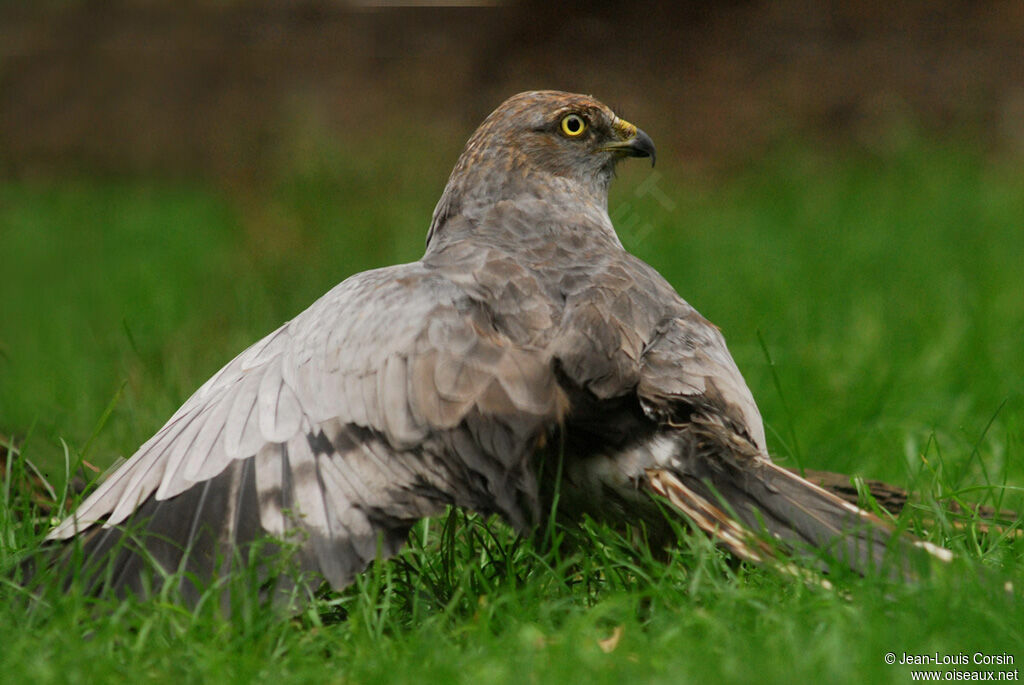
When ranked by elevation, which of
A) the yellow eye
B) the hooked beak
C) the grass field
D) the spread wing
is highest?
the yellow eye

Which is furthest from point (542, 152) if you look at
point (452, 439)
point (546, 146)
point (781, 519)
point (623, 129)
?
point (781, 519)

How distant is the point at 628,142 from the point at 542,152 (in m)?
0.34

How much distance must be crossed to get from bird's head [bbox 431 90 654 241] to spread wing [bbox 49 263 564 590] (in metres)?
1.02

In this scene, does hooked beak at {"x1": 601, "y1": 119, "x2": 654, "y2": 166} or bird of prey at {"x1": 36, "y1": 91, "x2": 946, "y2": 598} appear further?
hooked beak at {"x1": 601, "y1": 119, "x2": 654, "y2": 166}

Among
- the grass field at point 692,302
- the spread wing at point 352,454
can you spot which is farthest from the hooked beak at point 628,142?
the spread wing at point 352,454

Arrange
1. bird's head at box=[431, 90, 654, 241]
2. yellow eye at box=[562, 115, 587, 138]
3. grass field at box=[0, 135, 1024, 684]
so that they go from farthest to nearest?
yellow eye at box=[562, 115, 587, 138]
bird's head at box=[431, 90, 654, 241]
grass field at box=[0, 135, 1024, 684]

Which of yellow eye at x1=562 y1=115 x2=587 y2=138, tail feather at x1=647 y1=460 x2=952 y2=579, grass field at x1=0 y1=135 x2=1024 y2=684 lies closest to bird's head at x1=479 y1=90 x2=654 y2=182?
yellow eye at x1=562 y1=115 x2=587 y2=138

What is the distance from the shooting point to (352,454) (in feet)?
9.32

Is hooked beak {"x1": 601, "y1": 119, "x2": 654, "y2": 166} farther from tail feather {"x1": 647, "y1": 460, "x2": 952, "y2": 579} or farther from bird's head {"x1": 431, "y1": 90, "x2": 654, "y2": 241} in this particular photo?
tail feather {"x1": 647, "y1": 460, "x2": 952, "y2": 579}

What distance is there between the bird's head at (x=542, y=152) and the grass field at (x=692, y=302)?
83 centimetres

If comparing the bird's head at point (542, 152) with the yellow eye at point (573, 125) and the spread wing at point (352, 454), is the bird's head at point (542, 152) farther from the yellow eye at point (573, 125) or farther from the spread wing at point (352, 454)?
the spread wing at point (352, 454)

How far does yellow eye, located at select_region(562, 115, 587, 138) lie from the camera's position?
4.07 meters

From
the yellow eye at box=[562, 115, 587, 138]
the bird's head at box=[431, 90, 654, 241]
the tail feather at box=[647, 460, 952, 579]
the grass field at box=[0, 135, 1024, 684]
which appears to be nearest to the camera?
the grass field at box=[0, 135, 1024, 684]

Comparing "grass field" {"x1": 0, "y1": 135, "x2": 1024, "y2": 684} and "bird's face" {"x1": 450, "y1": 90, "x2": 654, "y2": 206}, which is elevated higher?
"bird's face" {"x1": 450, "y1": 90, "x2": 654, "y2": 206}
